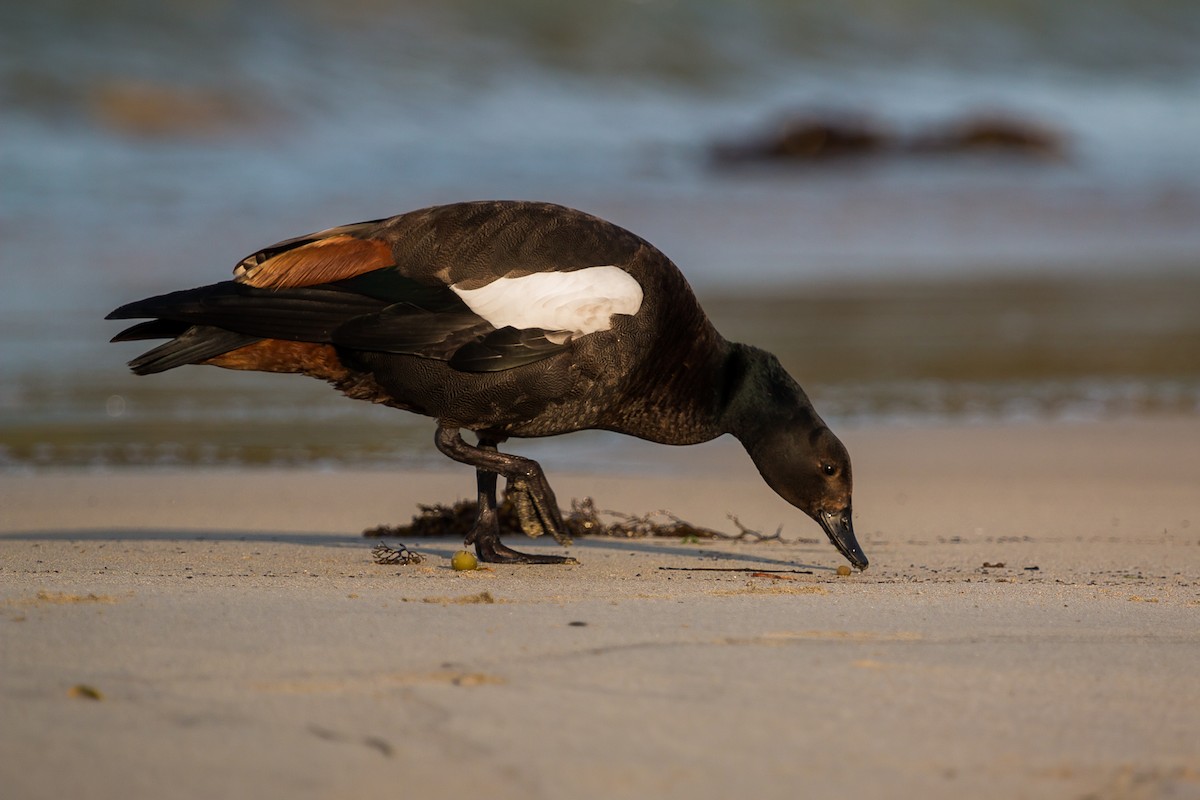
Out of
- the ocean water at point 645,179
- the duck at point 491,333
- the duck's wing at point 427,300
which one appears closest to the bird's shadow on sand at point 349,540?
the duck at point 491,333

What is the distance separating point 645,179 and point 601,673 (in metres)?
19.4

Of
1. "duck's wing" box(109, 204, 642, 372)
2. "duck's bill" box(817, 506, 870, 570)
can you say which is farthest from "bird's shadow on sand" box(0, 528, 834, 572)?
"duck's wing" box(109, 204, 642, 372)

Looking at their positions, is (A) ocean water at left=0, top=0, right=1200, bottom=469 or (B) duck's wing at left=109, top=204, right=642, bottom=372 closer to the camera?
(B) duck's wing at left=109, top=204, right=642, bottom=372

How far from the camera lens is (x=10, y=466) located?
26.3 feet

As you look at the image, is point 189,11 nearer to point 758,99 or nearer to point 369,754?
point 758,99

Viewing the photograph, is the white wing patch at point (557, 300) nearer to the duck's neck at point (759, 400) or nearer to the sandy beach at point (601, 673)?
the duck's neck at point (759, 400)

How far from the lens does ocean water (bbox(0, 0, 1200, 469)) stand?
33.2 feet

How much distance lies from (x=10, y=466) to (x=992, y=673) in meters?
6.06

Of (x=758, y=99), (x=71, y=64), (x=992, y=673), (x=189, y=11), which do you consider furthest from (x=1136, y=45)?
(x=992, y=673)

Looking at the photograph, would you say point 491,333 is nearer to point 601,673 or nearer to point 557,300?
point 557,300

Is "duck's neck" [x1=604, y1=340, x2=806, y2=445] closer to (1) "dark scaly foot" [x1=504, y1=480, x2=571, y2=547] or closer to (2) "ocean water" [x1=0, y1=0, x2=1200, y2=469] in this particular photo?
(1) "dark scaly foot" [x1=504, y1=480, x2=571, y2=547]

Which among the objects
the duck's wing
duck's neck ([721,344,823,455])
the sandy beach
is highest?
the duck's wing

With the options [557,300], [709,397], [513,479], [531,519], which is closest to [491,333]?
[557,300]

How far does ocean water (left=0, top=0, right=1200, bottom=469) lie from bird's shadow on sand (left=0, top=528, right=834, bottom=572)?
1.62 metres
